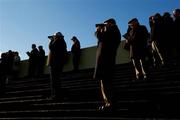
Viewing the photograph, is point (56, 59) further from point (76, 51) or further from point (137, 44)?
point (76, 51)

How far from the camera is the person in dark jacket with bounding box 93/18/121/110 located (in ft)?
24.7

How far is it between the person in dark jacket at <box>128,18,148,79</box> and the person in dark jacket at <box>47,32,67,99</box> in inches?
74.1

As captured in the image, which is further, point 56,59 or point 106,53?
point 56,59

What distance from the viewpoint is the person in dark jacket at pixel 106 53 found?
7543 millimetres

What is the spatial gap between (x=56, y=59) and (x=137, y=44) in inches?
86.8

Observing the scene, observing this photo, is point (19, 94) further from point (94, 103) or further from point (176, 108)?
point (176, 108)

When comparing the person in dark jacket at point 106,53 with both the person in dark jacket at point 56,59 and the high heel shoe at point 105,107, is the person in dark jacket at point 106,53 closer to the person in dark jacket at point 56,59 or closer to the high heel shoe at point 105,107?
the high heel shoe at point 105,107

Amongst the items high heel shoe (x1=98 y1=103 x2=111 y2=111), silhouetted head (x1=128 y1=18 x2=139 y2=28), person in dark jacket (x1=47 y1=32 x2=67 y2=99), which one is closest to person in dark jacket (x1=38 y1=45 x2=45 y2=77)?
person in dark jacket (x1=47 y1=32 x2=67 y2=99)

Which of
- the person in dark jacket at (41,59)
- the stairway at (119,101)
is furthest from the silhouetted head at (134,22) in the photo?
the person in dark jacket at (41,59)

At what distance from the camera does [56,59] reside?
10086mm

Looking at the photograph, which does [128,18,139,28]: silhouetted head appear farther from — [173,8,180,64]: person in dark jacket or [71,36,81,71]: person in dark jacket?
[71,36,81,71]: person in dark jacket

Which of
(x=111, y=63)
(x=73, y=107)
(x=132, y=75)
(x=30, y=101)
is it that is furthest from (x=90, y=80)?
(x=111, y=63)

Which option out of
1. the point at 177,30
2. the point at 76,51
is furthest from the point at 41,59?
the point at 177,30

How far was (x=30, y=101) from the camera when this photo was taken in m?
10.1
